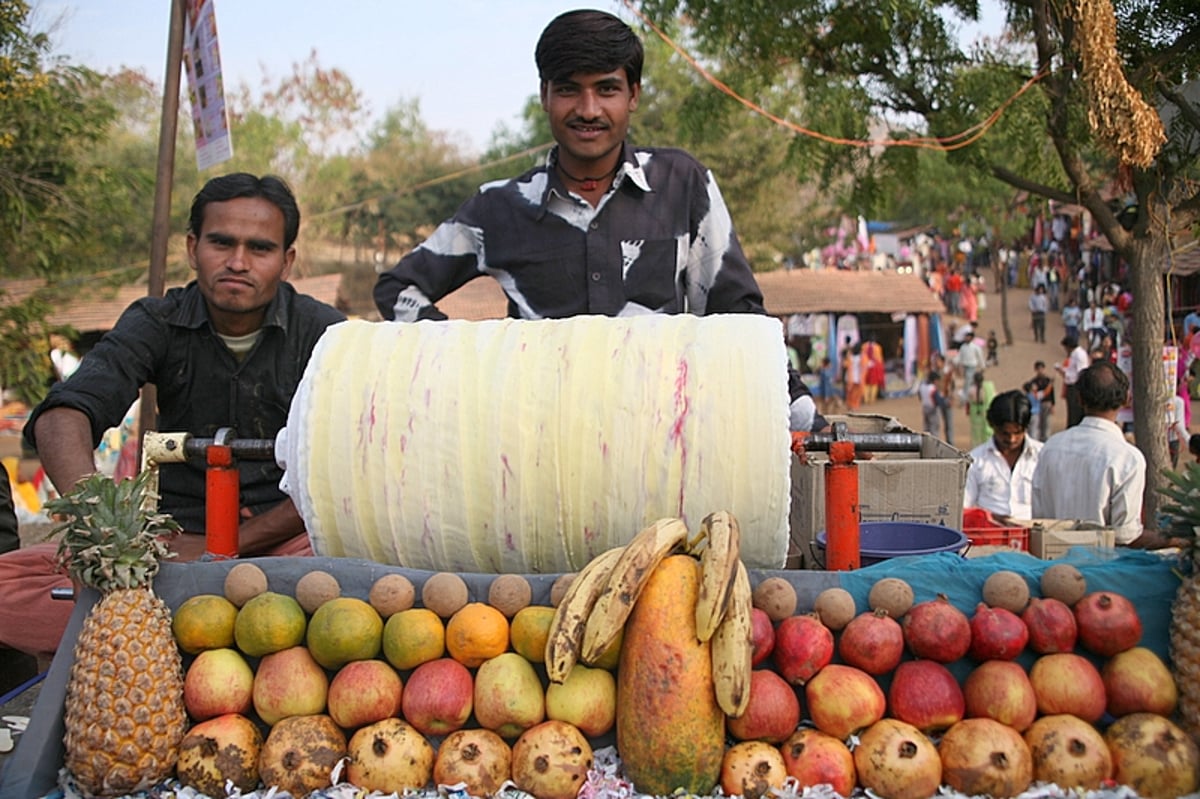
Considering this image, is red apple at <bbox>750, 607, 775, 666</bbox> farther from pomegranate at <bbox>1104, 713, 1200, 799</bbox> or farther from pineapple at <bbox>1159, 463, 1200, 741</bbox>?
pineapple at <bbox>1159, 463, 1200, 741</bbox>

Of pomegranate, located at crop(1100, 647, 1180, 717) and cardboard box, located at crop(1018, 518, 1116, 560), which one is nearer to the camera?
pomegranate, located at crop(1100, 647, 1180, 717)

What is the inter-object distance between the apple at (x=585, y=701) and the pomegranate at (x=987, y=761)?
0.61 m

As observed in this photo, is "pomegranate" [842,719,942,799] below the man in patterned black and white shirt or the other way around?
below

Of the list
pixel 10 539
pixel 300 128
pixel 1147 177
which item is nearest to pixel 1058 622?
pixel 10 539

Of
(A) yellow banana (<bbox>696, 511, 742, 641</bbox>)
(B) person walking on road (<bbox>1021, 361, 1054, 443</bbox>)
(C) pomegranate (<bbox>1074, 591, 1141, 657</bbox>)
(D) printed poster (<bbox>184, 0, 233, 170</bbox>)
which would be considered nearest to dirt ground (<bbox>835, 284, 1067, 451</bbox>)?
(B) person walking on road (<bbox>1021, 361, 1054, 443</bbox>)

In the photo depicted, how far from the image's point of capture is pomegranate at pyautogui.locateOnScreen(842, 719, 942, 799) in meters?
1.78

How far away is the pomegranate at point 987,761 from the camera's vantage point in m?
1.76

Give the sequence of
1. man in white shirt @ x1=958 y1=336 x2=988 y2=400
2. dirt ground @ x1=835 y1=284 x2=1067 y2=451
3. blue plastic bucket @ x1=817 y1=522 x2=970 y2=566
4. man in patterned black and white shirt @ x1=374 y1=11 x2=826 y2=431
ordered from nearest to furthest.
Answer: blue plastic bucket @ x1=817 y1=522 x2=970 y2=566, man in patterned black and white shirt @ x1=374 y1=11 x2=826 y2=431, man in white shirt @ x1=958 y1=336 x2=988 y2=400, dirt ground @ x1=835 y1=284 x2=1067 y2=451

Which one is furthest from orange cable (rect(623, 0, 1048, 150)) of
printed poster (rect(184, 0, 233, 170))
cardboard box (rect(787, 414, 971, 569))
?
cardboard box (rect(787, 414, 971, 569))

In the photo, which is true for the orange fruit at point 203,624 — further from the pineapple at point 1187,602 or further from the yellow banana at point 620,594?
the pineapple at point 1187,602

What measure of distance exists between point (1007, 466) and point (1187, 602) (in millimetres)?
4366

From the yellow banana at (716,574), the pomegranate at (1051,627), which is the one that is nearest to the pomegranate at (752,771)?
the yellow banana at (716,574)

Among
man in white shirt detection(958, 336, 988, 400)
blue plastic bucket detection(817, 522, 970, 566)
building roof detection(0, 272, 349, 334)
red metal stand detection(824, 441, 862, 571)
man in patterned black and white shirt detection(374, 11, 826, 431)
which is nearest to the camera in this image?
red metal stand detection(824, 441, 862, 571)

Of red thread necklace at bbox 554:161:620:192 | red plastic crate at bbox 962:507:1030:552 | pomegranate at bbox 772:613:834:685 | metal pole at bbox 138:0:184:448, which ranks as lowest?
red plastic crate at bbox 962:507:1030:552
